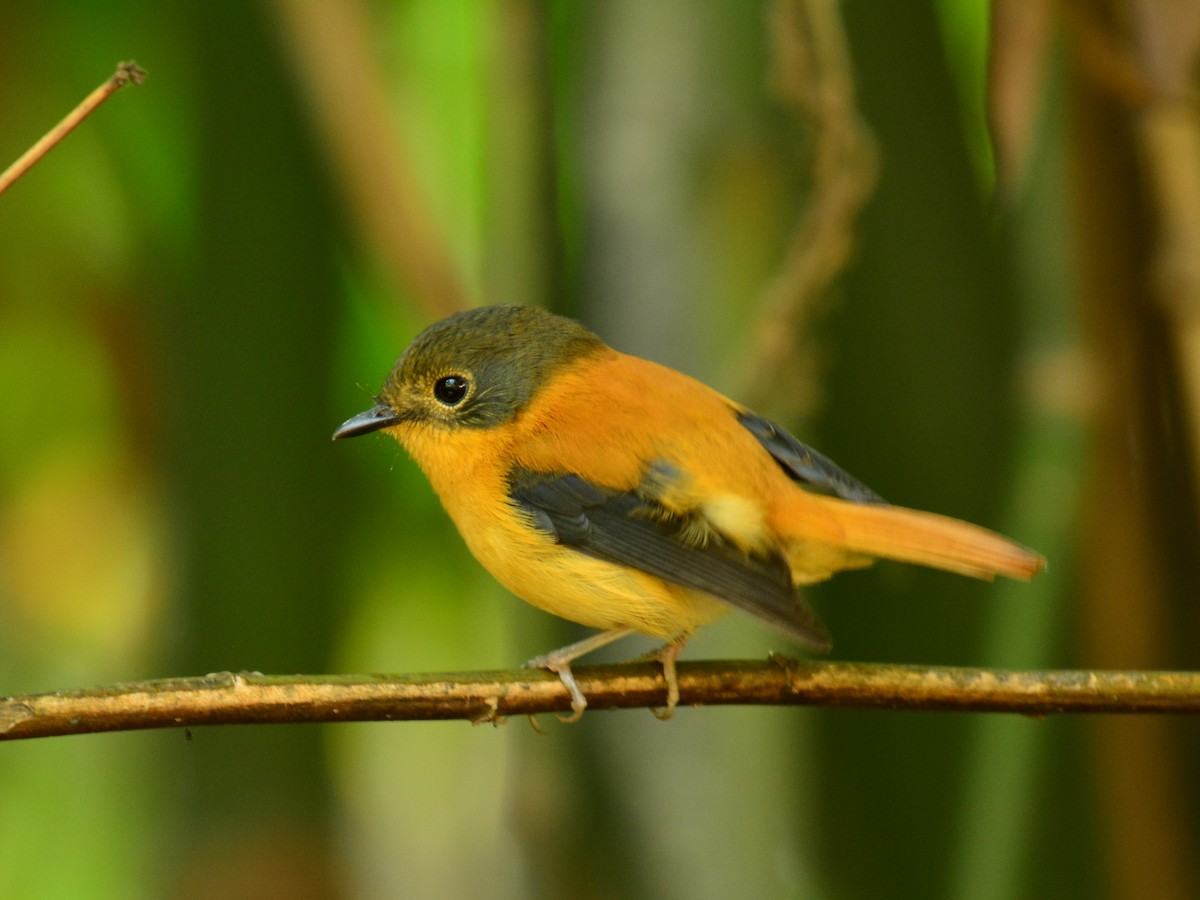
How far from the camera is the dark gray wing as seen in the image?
2271 mm

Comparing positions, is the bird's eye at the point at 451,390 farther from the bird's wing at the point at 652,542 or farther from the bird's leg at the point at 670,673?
the bird's leg at the point at 670,673

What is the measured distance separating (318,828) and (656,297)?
126 centimetres

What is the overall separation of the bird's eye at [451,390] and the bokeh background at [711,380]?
14 centimetres

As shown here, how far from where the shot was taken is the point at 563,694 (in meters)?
1.75

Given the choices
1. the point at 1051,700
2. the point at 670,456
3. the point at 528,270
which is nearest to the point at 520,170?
the point at 528,270

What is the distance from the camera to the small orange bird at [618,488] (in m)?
2.04

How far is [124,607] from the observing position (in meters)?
3.34

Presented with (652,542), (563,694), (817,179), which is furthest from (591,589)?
(817,179)

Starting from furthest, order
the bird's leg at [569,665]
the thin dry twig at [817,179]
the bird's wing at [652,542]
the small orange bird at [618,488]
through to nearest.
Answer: the thin dry twig at [817,179] → the small orange bird at [618,488] → the bird's wing at [652,542] → the bird's leg at [569,665]

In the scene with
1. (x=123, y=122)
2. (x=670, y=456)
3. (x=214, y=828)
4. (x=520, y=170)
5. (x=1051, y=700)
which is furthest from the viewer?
(x=123, y=122)

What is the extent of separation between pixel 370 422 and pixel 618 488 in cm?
49

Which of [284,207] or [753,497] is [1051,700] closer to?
[753,497]

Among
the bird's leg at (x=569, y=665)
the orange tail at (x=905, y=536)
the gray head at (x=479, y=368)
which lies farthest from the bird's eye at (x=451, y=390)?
the orange tail at (x=905, y=536)

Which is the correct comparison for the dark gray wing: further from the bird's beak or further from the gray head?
the bird's beak
